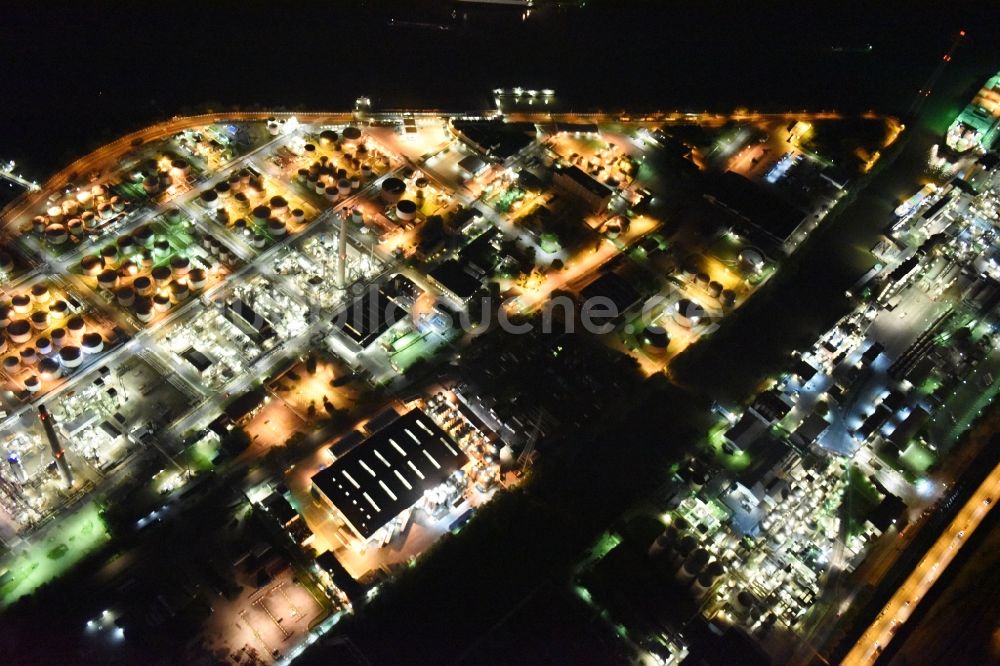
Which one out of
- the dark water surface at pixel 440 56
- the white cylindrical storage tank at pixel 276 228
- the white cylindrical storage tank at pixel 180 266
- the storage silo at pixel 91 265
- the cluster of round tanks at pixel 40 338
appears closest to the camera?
the cluster of round tanks at pixel 40 338

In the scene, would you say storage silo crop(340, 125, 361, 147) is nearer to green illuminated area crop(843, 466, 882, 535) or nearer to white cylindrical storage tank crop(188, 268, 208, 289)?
white cylindrical storage tank crop(188, 268, 208, 289)

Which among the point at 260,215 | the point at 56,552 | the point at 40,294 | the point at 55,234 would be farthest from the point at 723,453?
the point at 55,234

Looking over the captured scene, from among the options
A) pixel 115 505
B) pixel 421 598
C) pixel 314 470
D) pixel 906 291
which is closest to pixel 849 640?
pixel 421 598

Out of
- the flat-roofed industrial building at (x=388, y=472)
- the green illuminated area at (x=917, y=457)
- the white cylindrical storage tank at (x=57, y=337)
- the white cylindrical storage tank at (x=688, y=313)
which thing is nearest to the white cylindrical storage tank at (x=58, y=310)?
the white cylindrical storage tank at (x=57, y=337)

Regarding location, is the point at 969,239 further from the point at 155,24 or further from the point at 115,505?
the point at 155,24

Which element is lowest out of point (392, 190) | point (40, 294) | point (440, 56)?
point (392, 190)

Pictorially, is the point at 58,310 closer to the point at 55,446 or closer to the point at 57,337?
the point at 57,337

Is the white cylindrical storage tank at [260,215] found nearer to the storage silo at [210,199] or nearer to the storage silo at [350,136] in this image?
the storage silo at [210,199]
